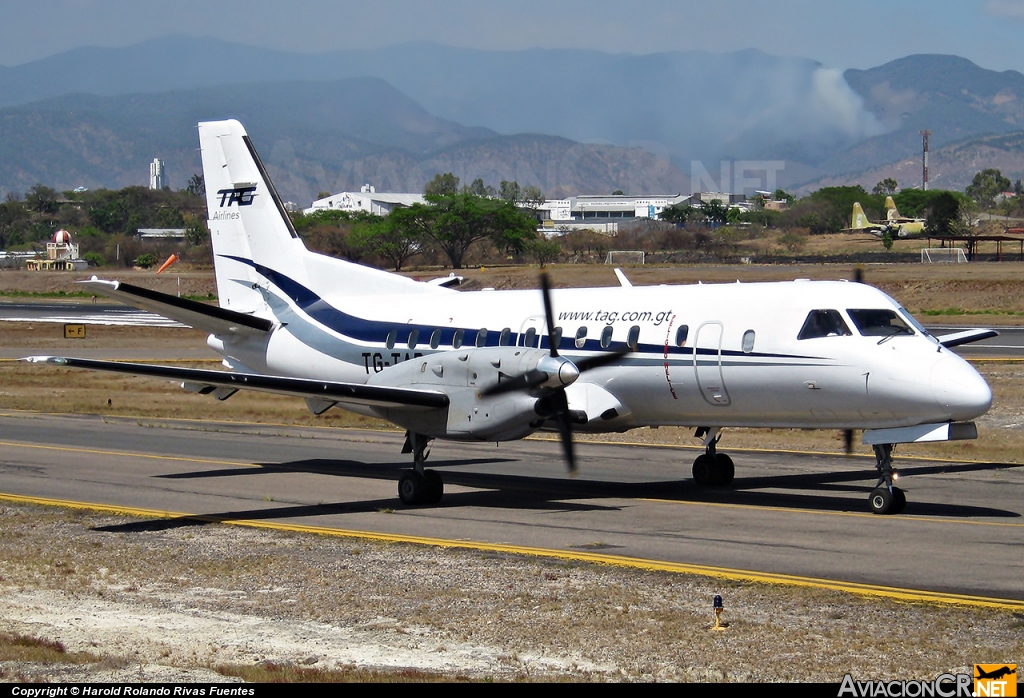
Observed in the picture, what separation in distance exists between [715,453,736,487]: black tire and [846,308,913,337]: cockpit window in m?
4.21

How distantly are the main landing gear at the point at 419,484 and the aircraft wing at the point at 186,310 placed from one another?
197 inches

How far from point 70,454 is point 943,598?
19661mm

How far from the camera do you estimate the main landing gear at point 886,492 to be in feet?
59.0

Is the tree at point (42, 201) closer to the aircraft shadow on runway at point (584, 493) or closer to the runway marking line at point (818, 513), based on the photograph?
the aircraft shadow on runway at point (584, 493)

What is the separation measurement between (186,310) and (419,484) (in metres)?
5.78

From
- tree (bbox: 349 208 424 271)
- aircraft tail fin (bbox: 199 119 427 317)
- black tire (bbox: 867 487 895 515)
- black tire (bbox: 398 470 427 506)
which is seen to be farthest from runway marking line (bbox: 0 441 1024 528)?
tree (bbox: 349 208 424 271)

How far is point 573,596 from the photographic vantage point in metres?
13.4

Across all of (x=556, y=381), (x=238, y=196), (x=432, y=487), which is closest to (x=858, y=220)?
(x=238, y=196)

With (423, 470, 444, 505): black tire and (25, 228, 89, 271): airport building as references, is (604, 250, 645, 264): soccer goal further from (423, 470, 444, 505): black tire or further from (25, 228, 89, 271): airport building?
(423, 470, 444, 505): black tire

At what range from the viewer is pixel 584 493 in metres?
21.1

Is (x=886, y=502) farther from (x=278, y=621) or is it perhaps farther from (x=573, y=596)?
(x=278, y=621)

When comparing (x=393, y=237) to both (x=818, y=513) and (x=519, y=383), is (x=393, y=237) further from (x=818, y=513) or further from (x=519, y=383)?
(x=818, y=513)

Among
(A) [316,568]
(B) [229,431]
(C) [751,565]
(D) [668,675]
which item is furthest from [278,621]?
(B) [229,431]

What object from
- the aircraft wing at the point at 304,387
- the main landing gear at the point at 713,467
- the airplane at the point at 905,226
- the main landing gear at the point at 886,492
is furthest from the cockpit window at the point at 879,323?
the airplane at the point at 905,226
